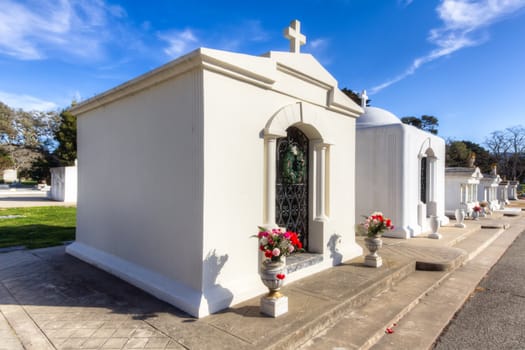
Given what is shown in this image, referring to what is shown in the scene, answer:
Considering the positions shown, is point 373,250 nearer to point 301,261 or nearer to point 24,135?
point 301,261

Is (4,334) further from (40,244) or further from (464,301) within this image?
(464,301)

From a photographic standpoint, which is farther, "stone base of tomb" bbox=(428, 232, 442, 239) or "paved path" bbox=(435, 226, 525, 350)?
"stone base of tomb" bbox=(428, 232, 442, 239)

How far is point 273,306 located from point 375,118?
8772 mm

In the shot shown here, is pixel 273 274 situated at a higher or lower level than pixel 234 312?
higher

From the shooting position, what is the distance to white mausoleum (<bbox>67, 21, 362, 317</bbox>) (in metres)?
3.86

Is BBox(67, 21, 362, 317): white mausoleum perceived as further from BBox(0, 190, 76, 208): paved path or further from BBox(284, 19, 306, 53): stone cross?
BBox(0, 190, 76, 208): paved path

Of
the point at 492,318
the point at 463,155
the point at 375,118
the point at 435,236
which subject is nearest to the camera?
the point at 492,318

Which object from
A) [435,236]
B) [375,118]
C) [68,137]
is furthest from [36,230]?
[68,137]

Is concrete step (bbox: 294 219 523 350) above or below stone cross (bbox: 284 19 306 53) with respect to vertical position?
below

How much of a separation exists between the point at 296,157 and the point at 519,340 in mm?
3820

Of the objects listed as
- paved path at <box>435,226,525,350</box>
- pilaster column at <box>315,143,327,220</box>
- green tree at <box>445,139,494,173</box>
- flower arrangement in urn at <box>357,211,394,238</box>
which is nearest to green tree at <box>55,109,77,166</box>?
pilaster column at <box>315,143,327,220</box>

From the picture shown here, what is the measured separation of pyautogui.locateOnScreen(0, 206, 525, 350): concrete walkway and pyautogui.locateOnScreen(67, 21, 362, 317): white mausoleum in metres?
0.32

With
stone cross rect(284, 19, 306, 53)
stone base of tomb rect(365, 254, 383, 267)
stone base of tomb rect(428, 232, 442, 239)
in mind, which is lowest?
stone base of tomb rect(428, 232, 442, 239)

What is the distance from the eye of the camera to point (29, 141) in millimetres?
35875
